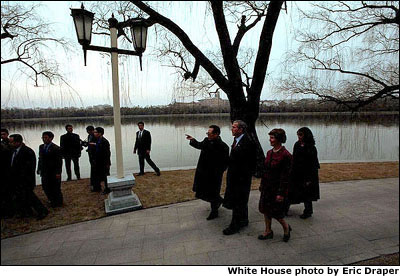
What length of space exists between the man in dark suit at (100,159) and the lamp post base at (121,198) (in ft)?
3.77

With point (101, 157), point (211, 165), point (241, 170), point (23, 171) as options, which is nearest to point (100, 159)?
point (101, 157)

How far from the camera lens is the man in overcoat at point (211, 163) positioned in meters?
3.66

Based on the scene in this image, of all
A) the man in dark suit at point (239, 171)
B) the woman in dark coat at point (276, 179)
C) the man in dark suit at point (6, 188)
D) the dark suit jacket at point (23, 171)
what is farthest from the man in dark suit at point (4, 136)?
the woman in dark coat at point (276, 179)

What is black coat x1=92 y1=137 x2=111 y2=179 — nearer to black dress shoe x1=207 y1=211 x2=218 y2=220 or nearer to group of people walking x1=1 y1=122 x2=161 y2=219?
group of people walking x1=1 y1=122 x2=161 y2=219

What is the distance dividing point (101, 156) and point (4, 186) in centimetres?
179

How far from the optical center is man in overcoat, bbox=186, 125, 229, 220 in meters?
3.66

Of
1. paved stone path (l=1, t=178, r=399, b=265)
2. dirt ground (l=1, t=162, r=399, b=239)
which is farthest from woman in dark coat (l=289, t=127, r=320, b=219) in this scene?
dirt ground (l=1, t=162, r=399, b=239)

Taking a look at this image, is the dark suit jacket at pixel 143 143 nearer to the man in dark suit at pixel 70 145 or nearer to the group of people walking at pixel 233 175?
the man in dark suit at pixel 70 145

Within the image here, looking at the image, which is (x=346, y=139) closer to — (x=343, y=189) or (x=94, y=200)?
(x=343, y=189)

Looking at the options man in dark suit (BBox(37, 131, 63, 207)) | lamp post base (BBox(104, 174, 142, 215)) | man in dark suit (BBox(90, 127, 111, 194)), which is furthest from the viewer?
man in dark suit (BBox(90, 127, 111, 194))

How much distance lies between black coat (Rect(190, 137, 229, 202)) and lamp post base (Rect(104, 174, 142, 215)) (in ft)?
4.59

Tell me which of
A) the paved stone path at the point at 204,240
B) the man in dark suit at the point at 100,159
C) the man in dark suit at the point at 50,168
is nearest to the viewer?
the paved stone path at the point at 204,240

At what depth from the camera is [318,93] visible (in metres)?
6.14

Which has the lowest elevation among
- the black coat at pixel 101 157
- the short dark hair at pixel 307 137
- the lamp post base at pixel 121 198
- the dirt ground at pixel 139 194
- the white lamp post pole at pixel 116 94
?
the dirt ground at pixel 139 194
